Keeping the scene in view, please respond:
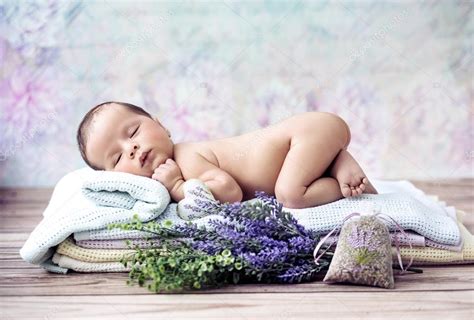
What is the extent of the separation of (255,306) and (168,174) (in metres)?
0.58

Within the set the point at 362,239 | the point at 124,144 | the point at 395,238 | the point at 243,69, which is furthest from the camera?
the point at 243,69

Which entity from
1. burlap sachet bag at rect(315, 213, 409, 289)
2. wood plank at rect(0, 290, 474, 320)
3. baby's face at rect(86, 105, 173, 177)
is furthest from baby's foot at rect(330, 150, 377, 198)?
baby's face at rect(86, 105, 173, 177)

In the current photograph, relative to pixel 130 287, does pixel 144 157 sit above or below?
above

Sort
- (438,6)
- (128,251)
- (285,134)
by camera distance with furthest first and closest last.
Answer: (438,6) < (285,134) < (128,251)

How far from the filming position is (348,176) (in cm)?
218

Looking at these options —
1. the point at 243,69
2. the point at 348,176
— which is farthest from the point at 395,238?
the point at 243,69

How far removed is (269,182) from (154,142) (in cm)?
35

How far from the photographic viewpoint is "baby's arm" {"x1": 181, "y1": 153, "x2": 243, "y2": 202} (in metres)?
2.18

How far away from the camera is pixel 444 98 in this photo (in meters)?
3.53

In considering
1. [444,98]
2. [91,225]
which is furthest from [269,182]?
[444,98]

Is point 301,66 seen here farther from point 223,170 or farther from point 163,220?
point 163,220

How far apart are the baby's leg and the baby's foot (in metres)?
0.02

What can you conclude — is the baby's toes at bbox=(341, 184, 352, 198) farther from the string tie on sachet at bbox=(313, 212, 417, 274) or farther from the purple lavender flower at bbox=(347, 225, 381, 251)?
the purple lavender flower at bbox=(347, 225, 381, 251)

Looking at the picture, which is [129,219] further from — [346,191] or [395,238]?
[395,238]
